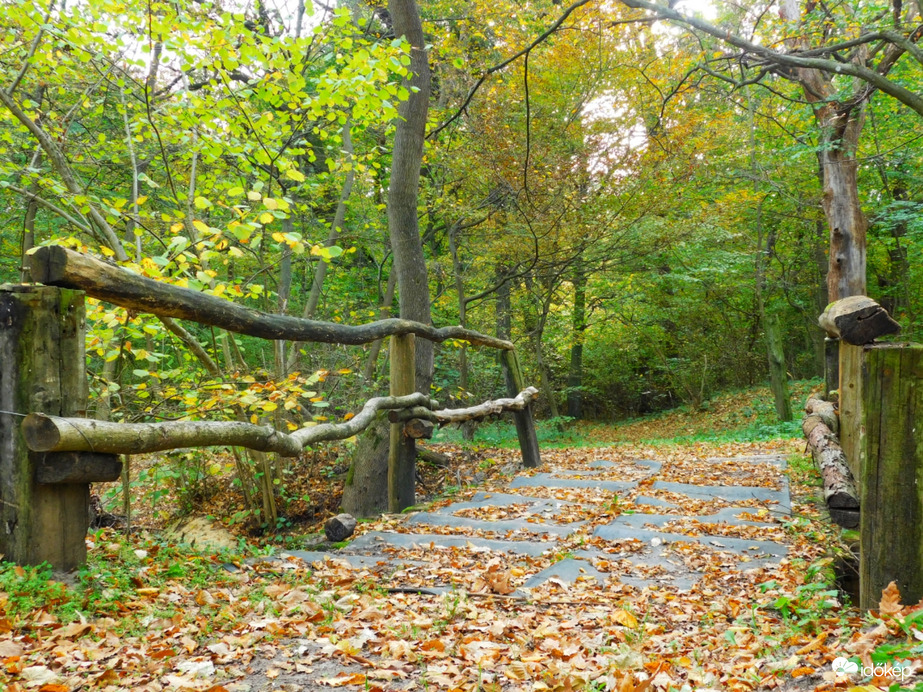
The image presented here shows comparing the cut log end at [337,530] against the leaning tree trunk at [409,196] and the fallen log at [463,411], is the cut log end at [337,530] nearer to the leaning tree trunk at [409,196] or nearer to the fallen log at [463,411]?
the fallen log at [463,411]

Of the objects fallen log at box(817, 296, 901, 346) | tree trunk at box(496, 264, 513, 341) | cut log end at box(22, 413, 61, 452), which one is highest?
tree trunk at box(496, 264, 513, 341)

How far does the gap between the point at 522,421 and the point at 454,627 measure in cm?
461

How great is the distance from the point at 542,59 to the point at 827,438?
9404mm

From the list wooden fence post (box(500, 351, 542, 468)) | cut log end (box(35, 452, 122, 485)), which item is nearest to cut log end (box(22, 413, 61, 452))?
cut log end (box(35, 452, 122, 485))

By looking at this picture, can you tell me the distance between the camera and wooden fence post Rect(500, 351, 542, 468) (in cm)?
735

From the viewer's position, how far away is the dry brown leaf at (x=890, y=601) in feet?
8.26

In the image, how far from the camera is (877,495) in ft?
8.82

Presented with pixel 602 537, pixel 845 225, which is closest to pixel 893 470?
pixel 602 537

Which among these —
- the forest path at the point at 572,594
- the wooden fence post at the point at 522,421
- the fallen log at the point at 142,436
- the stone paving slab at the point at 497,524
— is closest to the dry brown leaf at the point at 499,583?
the forest path at the point at 572,594

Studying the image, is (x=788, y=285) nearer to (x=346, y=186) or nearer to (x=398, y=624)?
(x=346, y=186)

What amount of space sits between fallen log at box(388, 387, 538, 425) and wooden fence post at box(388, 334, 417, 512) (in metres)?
0.16

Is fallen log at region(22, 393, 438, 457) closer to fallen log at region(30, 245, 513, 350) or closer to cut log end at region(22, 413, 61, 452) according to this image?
cut log end at region(22, 413, 61, 452)

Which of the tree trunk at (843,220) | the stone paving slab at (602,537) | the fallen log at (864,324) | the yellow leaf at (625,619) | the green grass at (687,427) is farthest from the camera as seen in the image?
the green grass at (687,427)

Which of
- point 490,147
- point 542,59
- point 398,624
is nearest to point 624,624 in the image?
point 398,624
